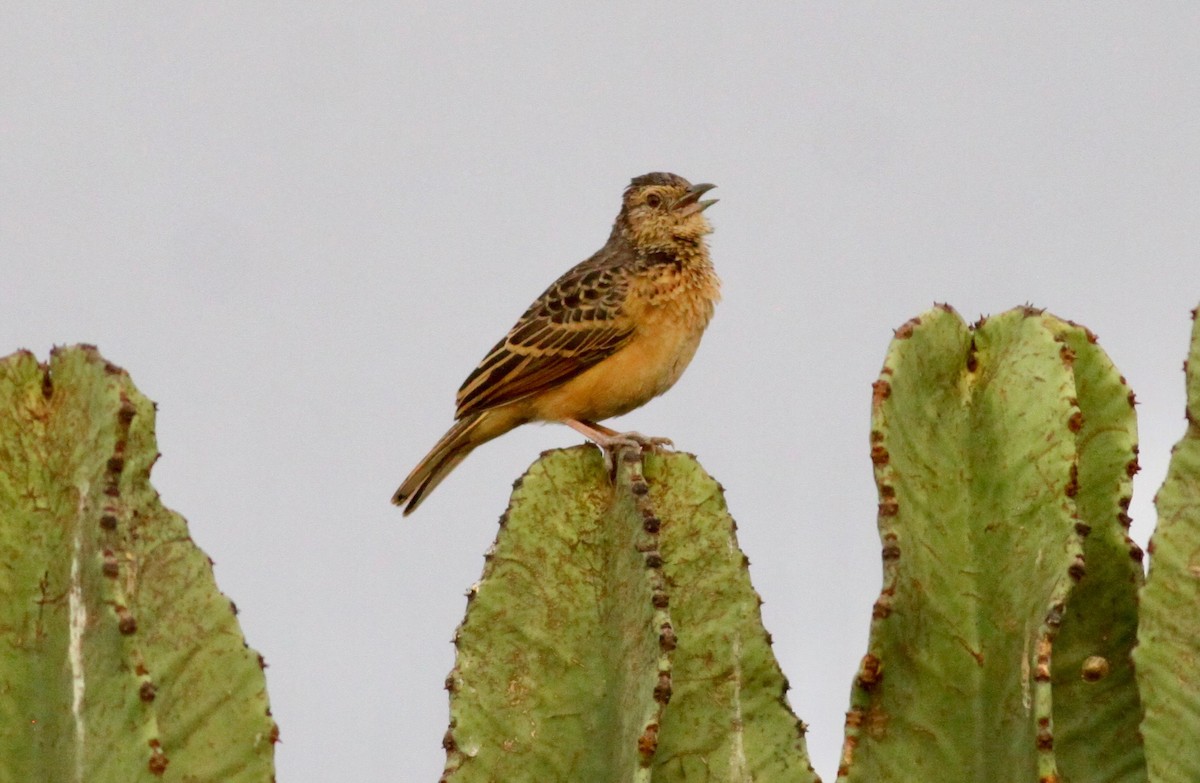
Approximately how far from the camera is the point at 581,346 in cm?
931

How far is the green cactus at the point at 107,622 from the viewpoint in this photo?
5.51 m

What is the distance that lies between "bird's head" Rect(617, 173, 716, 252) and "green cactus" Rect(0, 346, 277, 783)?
4498 millimetres

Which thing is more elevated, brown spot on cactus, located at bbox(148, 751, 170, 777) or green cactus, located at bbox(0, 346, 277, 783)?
green cactus, located at bbox(0, 346, 277, 783)

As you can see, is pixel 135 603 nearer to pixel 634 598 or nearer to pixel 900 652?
pixel 634 598

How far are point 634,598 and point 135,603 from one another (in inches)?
52.8

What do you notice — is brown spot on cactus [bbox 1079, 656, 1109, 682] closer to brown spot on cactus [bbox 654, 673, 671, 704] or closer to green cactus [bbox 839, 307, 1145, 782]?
green cactus [bbox 839, 307, 1145, 782]

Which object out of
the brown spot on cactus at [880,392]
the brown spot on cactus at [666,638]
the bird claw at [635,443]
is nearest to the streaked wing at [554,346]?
the bird claw at [635,443]

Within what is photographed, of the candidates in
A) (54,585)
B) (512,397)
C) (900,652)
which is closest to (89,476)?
(54,585)

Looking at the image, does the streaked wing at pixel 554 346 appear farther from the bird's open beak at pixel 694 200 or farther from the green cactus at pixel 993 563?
the green cactus at pixel 993 563

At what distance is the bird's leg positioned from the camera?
6633 millimetres

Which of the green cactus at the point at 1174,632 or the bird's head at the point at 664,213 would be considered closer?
the green cactus at the point at 1174,632

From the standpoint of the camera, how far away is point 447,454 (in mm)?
9398

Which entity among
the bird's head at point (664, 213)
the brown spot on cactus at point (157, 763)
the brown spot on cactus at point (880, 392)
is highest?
the bird's head at point (664, 213)

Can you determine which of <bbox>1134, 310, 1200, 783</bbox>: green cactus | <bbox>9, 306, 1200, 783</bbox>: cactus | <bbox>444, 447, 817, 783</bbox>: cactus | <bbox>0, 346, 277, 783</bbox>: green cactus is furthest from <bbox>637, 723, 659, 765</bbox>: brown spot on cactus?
<bbox>1134, 310, 1200, 783</bbox>: green cactus
